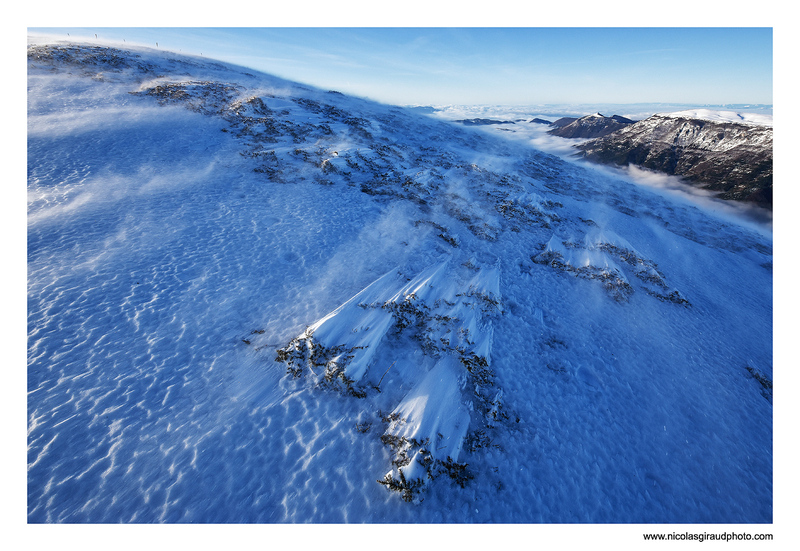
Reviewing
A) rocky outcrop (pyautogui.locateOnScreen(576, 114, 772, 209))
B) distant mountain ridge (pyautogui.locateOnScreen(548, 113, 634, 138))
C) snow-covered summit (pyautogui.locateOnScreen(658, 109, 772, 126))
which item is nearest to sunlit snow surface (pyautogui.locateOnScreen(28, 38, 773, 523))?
rocky outcrop (pyautogui.locateOnScreen(576, 114, 772, 209))

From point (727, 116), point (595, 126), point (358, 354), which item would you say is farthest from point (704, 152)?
point (358, 354)

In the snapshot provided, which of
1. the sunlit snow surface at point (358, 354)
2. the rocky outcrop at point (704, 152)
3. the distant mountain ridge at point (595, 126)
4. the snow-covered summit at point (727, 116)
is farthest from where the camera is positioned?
the distant mountain ridge at point (595, 126)

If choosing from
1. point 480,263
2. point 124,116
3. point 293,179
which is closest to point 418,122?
point 293,179

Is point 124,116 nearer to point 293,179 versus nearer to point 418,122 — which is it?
point 293,179

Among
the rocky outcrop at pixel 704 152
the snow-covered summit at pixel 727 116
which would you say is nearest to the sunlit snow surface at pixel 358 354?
the rocky outcrop at pixel 704 152

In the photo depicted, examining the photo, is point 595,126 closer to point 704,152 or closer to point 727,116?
point 727,116

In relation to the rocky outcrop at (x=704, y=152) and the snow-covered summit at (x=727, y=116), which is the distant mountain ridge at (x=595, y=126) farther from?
the snow-covered summit at (x=727, y=116)
